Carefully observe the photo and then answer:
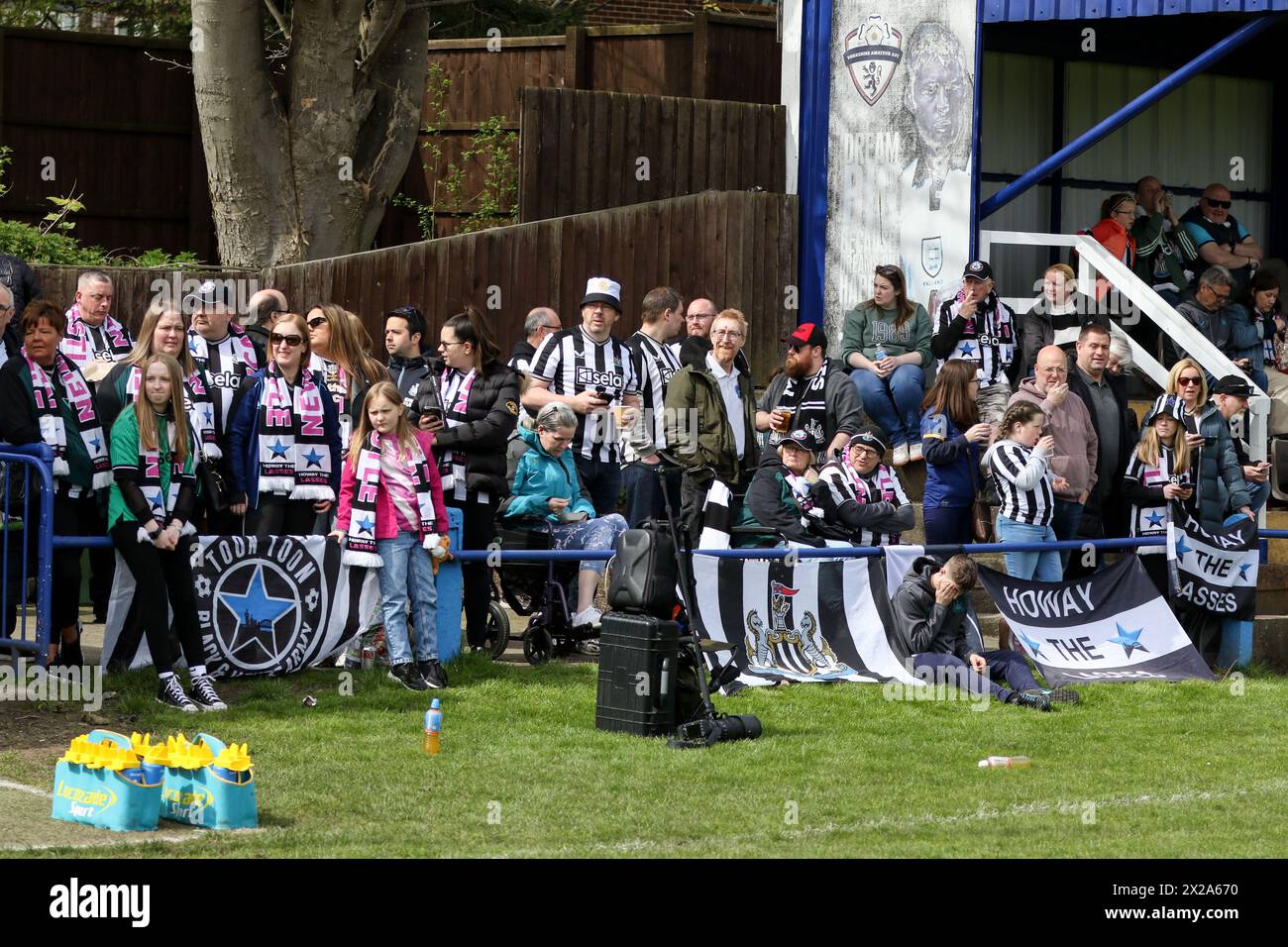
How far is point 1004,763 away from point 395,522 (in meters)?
3.95

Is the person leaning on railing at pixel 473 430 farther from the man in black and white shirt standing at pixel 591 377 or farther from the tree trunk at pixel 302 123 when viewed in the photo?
the tree trunk at pixel 302 123

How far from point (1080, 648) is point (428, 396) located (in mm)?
4743

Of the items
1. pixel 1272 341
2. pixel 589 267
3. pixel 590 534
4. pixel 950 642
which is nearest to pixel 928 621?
pixel 950 642

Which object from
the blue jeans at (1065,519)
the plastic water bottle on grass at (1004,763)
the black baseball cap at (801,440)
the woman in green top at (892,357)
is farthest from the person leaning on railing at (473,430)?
the blue jeans at (1065,519)

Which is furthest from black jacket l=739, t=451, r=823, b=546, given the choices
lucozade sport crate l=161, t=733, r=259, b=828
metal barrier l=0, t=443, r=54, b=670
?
lucozade sport crate l=161, t=733, r=259, b=828

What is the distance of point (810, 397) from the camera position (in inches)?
555

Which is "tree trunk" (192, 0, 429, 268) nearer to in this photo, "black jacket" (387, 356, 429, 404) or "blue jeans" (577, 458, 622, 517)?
"black jacket" (387, 356, 429, 404)

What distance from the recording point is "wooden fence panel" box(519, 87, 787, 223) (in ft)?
57.8

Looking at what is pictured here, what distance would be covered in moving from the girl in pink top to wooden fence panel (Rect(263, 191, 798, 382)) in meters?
4.11

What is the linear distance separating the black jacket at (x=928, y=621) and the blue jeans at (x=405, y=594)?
301 cm

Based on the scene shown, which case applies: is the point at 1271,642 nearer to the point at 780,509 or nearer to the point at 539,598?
the point at 780,509

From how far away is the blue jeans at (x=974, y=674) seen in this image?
1202 centimetres
